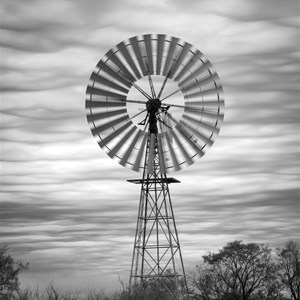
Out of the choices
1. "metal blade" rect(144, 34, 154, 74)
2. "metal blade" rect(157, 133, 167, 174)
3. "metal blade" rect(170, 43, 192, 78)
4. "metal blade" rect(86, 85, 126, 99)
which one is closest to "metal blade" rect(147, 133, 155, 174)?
"metal blade" rect(157, 133, 167, 174)

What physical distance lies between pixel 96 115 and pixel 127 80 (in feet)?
7.06

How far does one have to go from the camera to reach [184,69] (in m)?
28.0

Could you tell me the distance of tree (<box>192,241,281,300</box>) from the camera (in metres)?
48.2

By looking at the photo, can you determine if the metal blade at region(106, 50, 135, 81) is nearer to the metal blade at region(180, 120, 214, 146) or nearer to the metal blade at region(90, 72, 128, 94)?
the metal blade at region(90, 72, 128, 94)

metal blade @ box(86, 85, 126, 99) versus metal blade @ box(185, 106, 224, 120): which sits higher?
metal blade @ box(86, 85, 126, 99)

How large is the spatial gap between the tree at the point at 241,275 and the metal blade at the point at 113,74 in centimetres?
2434

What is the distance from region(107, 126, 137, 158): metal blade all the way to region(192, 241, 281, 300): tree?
22625mm

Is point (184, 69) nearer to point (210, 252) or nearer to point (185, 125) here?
point (185, 125)

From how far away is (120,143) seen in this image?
28422 mm

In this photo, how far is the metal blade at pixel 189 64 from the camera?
91.0 ft

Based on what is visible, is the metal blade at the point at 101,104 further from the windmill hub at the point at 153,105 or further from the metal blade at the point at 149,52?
the metal blade at the point at 149,52

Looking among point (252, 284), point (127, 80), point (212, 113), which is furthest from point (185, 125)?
point (252, 284)

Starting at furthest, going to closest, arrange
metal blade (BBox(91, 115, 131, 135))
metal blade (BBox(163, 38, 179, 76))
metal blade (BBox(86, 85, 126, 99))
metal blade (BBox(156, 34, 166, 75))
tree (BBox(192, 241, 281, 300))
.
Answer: tree (BBox(192, 241, 281, 300))
metal blade (BBox(91, 115, 131, 135))
metal blade (BBox(86, 85, 126, 99))
metal blade (BBox(163, 38, 179, 76))
metal blade (BBox(156, 34, 166, 75))

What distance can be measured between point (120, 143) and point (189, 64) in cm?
483
